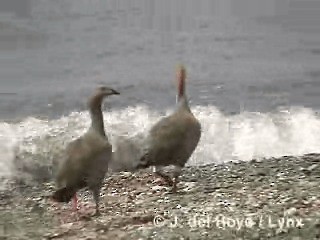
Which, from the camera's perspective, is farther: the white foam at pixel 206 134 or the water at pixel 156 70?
the water at pixel 156 70

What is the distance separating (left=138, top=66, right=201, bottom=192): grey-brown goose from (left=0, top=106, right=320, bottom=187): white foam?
71.7 inches

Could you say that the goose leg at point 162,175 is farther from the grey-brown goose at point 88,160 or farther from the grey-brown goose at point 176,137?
the grey-brown goose at point 88,160

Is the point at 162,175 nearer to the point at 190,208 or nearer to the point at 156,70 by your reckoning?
the point at 190,208

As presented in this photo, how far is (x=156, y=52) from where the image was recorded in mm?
19328

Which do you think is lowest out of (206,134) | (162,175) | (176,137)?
(206,134)

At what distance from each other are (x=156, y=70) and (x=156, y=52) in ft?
4.38

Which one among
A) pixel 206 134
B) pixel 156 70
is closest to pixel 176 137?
pixel 206 134

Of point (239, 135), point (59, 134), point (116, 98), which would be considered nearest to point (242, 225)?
point (59, 134)

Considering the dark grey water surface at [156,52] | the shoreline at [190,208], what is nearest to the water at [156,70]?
the dark grey water surface at [156,52]

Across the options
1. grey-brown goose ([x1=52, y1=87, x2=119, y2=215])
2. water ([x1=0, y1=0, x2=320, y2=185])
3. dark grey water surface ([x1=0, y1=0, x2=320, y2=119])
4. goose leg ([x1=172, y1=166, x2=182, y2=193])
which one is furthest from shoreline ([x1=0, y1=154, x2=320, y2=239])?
dark grey water surface ([x1=0, y1=0, x2=320, y2=119])

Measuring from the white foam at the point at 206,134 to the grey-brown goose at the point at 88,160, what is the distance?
2676 mm

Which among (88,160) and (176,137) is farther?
(176,137)

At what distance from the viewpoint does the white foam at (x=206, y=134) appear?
10258 millimetres

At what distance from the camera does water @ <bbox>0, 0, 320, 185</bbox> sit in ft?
41.3
